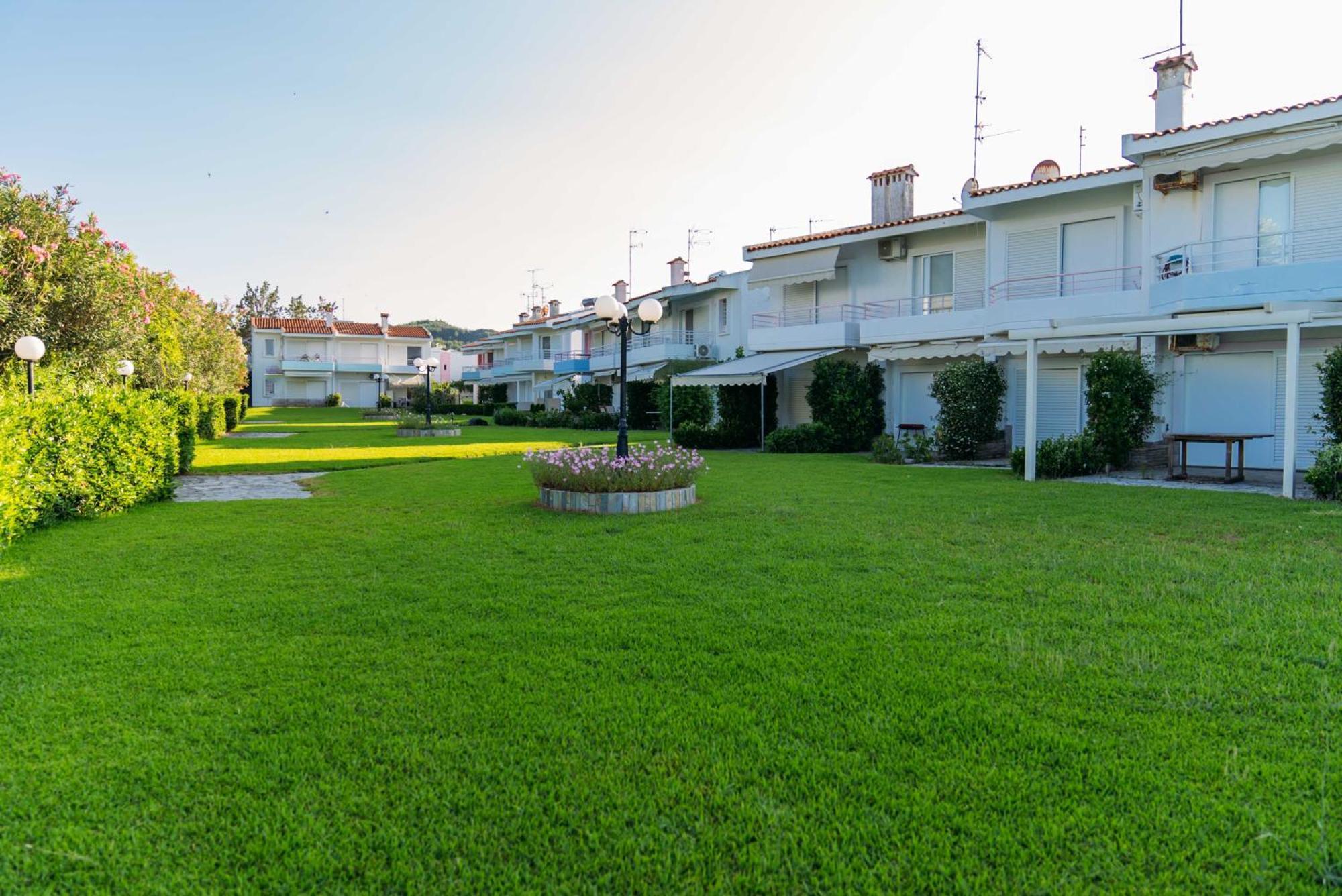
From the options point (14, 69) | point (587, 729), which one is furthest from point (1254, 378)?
point (14, 69)

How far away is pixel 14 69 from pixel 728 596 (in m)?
16.6

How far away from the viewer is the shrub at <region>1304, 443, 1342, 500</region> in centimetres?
1130

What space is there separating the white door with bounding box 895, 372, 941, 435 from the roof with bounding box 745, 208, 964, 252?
476 centimetres

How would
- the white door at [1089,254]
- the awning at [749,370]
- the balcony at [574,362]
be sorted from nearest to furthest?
1. the white door at [1089,254]
2. the awning at [749,370]
3. the balcony at [574,362]

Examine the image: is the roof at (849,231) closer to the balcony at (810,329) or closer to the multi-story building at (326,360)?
the balcony at (810,329)

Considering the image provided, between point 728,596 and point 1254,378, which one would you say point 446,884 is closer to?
point 728,596

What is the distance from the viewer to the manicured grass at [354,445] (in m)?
19.0

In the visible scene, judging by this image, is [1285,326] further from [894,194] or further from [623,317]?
[894,194]

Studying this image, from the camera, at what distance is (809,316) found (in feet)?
93.4

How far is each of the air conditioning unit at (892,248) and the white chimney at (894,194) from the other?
74.2 inches

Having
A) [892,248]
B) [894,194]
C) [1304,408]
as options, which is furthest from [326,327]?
[1304,408]

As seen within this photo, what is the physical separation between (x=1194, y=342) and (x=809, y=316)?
43.0 ft

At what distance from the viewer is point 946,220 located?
23391mm

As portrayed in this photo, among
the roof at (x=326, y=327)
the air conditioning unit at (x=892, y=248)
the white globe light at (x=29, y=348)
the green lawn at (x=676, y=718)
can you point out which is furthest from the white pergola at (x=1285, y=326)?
the roof at (x=326, y=327)
